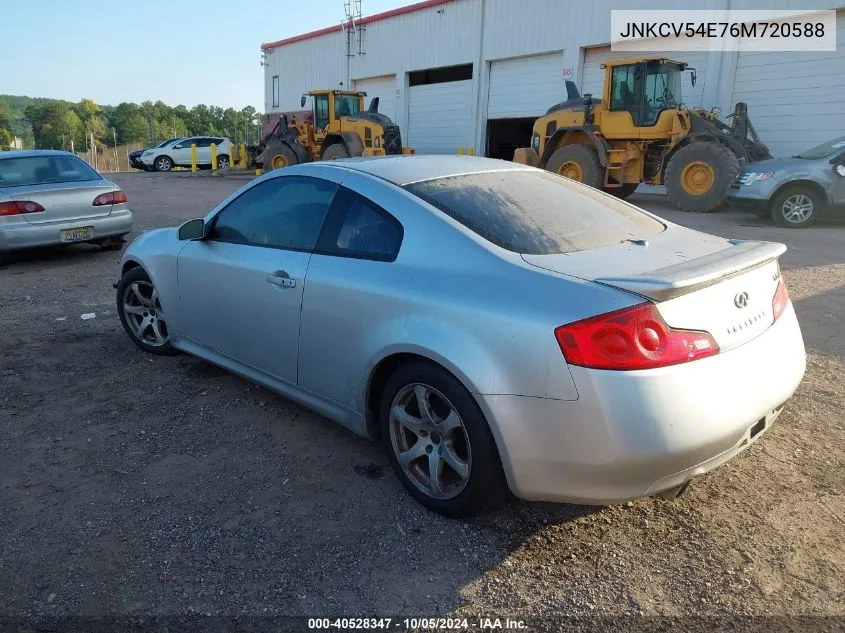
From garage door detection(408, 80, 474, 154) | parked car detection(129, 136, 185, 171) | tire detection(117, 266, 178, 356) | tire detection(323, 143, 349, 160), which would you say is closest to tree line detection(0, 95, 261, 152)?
parked car detection(129, 136, 185, 171)

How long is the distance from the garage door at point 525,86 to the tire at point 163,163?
1730 centimetres

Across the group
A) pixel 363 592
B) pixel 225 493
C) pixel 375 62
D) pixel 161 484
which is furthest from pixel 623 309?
pixel 375 62

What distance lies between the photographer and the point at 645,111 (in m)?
13.7

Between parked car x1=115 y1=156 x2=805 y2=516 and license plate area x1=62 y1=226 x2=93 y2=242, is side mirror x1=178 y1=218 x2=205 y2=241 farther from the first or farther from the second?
license plate area x1=62 y1=226 x2=93 y2=242

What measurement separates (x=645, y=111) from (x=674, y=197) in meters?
1.99

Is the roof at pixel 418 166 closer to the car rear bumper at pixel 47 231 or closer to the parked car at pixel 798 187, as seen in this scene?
the car rear bumper at pixel 47 231

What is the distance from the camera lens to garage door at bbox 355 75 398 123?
86.2 ft

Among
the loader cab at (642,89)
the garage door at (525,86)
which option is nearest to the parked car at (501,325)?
the loader cab at (642,89)

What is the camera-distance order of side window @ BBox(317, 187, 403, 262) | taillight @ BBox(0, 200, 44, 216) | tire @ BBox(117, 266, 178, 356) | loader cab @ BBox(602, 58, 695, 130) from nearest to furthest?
side window @ BBox(317, 187, 403, 262) < tire @ BBox(117, 266, 178, 356) < taillight @ BBox(0, 200, 44, 216) < loader cab @ BBox(602, 58, 695, 130)

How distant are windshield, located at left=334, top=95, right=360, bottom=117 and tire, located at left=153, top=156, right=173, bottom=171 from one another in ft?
47.0

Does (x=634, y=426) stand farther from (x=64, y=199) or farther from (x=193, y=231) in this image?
(x=64, y=199)

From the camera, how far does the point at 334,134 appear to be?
19.3 metres

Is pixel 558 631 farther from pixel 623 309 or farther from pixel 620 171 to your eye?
pixel 620 171

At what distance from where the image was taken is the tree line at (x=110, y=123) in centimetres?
9119
